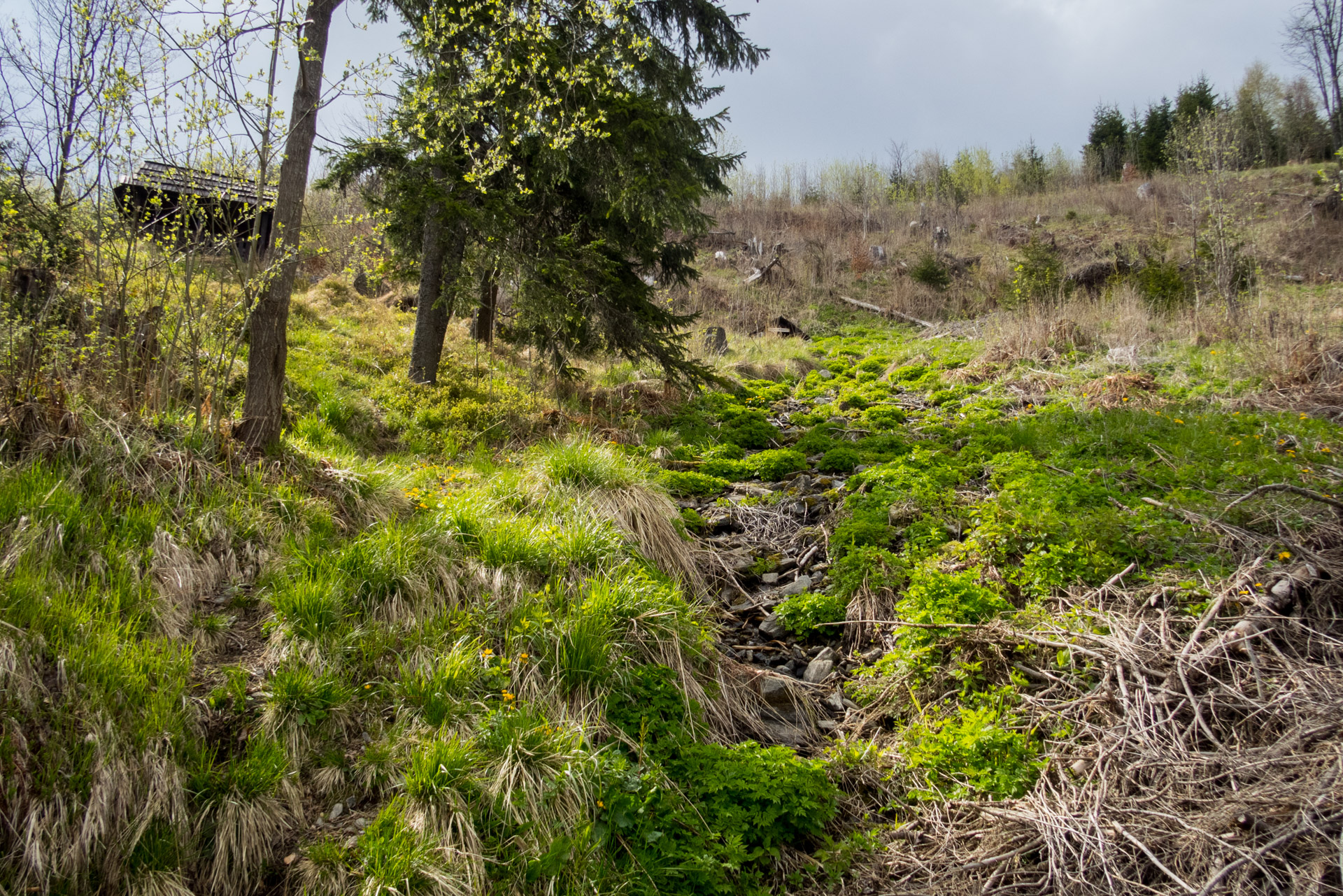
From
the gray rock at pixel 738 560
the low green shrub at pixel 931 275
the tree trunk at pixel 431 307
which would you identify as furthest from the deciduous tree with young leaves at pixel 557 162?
the low green shrub at pixel 931 275

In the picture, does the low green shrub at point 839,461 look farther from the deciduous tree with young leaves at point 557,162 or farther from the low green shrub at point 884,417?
the deciduous tree with young leaves at point 557,162

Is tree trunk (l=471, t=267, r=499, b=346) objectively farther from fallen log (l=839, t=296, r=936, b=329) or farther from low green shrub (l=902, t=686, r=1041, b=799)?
fallen log (l=839, t=296, r=936, b=329)

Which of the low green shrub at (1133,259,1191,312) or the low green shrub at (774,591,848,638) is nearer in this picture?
the low green shrub at (774,591,848,638)

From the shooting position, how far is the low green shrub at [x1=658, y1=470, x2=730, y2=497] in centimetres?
575

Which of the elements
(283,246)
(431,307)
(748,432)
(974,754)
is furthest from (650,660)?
(431,307)

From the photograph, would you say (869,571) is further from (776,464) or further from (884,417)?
(884,417)

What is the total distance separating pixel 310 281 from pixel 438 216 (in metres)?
8.36

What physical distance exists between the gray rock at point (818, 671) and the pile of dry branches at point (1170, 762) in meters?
0.41

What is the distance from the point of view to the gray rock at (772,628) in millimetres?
3855

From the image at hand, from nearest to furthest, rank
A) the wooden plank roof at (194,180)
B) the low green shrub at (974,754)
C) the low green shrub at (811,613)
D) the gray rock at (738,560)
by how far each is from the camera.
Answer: the low green shrub at (974,754) → the low green shrub at (811,613) → the wooden plank roof at (194,180) → the gray rock at (738,560)

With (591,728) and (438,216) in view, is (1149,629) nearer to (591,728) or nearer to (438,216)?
(591,728)

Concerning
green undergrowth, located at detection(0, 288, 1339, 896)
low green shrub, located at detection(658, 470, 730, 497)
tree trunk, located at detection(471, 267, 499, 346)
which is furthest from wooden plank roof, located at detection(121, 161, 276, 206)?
tree trunk, located at detection(471, 267, 499, 346)

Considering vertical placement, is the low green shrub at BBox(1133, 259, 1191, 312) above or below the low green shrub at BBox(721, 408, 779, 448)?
above

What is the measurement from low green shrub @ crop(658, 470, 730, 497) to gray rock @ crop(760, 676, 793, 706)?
2.55 meters
